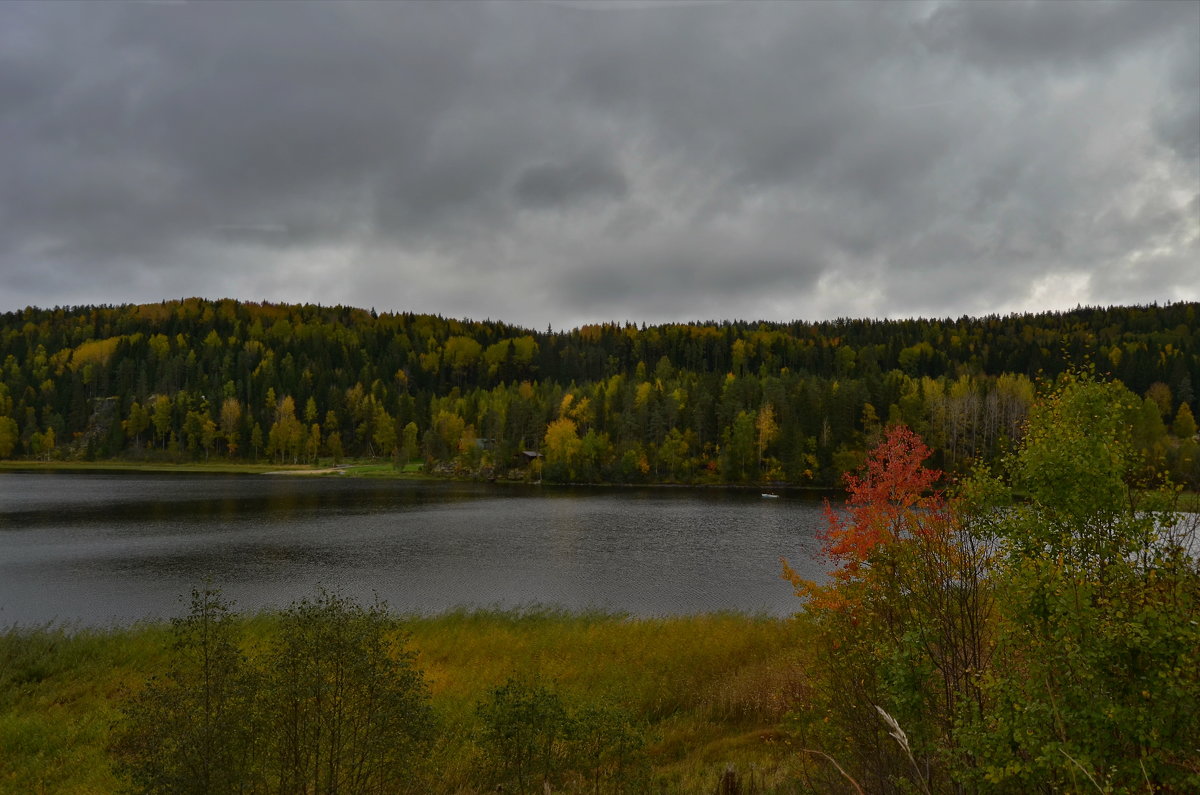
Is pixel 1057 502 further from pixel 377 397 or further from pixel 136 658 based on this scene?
pixel 377 397

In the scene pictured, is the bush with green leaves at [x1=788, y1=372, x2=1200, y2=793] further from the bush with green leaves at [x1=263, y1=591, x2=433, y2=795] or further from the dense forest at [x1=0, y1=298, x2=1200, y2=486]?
the dense forest at [x1=0, y1=298, x2=1200, y2=486]

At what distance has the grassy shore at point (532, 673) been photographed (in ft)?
44.7

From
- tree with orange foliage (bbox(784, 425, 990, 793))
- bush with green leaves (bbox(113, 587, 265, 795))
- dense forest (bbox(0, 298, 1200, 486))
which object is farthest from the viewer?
dense forest (bbox(0, 298, 1200, 486))

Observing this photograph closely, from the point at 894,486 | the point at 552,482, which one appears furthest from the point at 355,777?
the point at 552,482

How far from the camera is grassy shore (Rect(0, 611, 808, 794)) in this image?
536 inches

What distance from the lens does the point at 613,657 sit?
22.6 m

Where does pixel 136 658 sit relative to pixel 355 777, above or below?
below

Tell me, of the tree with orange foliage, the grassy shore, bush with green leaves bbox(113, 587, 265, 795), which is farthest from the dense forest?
bush with green leaves bbox(113, 587, 265, 795)

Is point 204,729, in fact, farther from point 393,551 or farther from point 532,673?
point 393,551

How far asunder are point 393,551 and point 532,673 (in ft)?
99.1

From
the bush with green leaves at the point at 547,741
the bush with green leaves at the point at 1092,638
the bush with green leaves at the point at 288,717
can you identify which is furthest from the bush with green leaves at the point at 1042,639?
the bush with green leaves at the point at 288,717

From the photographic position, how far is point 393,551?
47781 millimetres

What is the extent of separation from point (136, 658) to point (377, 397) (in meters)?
164

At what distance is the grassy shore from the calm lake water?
19.7ft
